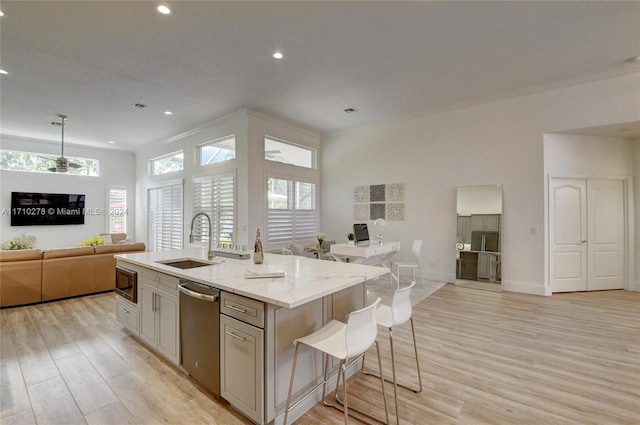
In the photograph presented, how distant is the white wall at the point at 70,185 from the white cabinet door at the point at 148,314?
692cm

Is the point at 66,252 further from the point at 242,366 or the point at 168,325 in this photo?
the point at 242,366

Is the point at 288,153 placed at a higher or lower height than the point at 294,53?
lower

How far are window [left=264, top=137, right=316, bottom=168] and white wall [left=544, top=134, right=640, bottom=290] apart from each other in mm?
4882

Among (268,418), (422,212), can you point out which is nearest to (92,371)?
(268,418)

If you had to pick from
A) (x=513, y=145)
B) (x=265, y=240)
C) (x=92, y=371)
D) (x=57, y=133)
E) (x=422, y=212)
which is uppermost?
(x=57, y=133)

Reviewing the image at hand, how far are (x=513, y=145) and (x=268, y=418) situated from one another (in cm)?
556

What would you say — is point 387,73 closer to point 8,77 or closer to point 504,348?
point 504,348

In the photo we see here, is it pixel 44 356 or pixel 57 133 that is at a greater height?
pixel 57 133

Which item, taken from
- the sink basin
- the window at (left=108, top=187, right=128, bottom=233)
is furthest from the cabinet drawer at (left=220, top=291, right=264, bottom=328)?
the window at (left=108, top=187, right=128, bottom=233)

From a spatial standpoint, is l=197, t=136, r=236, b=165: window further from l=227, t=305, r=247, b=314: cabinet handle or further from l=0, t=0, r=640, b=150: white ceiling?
l=227, t=305, r=247, b=314: cabinet handle

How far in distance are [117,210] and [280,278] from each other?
28.4ft

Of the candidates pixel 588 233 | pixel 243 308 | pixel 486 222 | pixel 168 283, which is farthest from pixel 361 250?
pixel 588 233

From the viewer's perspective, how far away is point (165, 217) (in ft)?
24.8

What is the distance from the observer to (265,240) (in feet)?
19.2
